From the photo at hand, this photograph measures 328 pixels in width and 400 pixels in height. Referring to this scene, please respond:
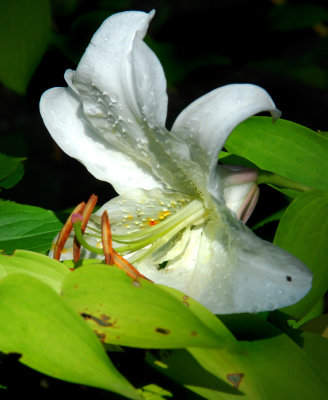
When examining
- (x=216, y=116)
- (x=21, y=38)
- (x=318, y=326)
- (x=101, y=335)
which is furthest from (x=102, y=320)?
(x=21, y=38)

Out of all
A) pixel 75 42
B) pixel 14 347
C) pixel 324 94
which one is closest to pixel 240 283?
pixel 14 347

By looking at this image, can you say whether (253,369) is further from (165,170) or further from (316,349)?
(165,170)

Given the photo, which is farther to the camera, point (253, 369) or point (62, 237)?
point (62, 237)

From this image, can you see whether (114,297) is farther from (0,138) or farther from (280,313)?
(0,138)

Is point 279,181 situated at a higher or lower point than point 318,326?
higher

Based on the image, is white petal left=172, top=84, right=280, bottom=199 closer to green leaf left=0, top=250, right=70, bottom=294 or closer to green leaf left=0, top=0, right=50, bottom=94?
green leaf left=0, top=250, right=70, bottom=294

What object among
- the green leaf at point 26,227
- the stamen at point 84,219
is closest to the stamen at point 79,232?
the stamen at point 84,219
